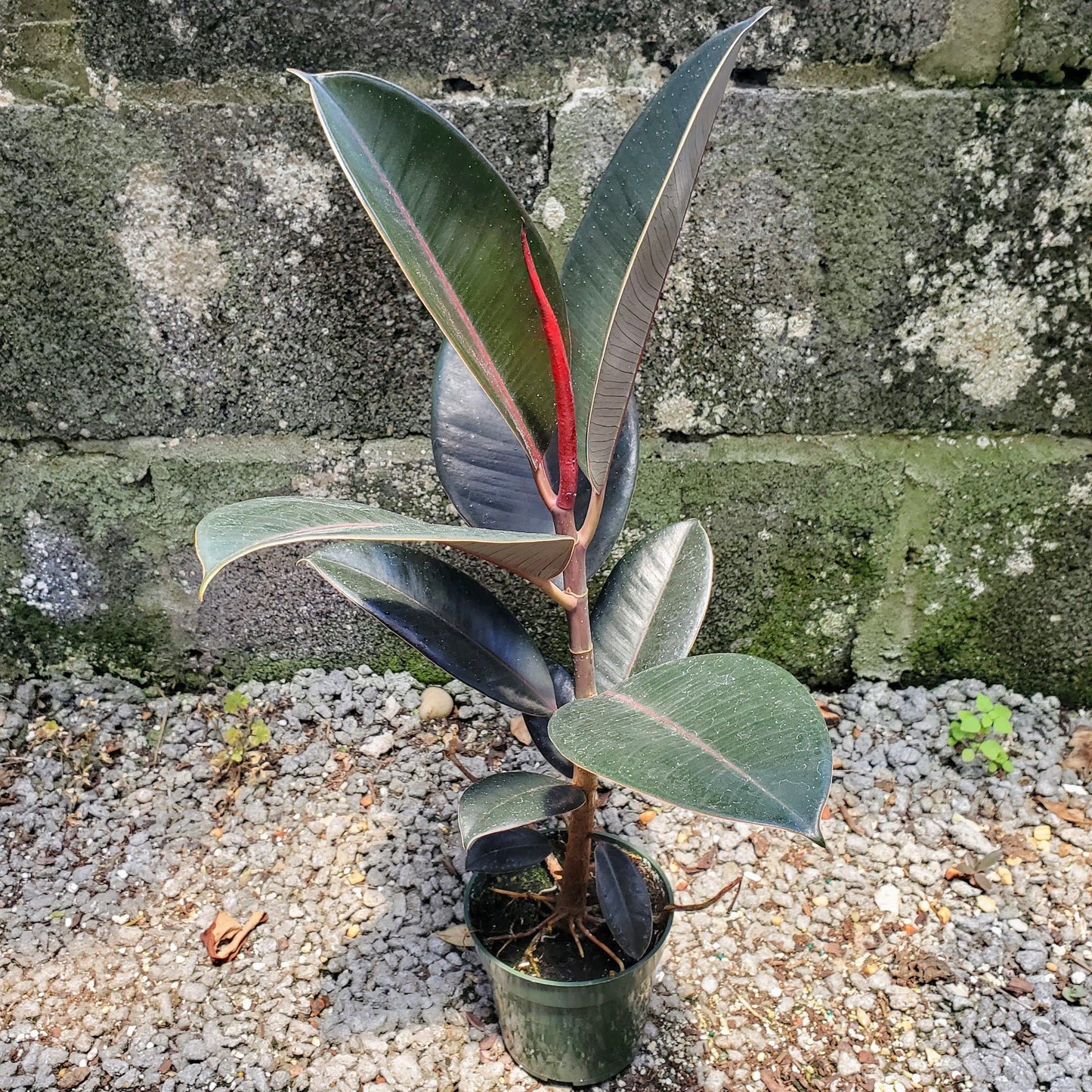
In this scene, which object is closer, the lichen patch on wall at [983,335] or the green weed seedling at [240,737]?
the lichen patch on wall at [983,335]

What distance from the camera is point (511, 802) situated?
0.88m

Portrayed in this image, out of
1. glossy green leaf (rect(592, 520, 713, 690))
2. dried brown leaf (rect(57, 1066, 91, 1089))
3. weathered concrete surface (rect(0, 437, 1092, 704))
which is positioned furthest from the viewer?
weathered concrete surface (rect(0, 437, 1092, 704))

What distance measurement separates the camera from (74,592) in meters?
1.52

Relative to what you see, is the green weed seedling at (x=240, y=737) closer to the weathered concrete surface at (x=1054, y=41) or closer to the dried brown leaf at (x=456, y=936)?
the dried brown leaf at (x=456, y=936)

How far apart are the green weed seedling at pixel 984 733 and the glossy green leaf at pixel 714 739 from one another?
892 millimetres

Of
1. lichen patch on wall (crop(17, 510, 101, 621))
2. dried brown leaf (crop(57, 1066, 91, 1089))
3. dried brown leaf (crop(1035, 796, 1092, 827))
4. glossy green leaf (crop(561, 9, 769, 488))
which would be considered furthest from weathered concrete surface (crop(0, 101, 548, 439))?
dried brown leaf (crop(1035, 796, 1092, 827))

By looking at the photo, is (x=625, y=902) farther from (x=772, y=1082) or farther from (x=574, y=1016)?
(x=772, y=1082)

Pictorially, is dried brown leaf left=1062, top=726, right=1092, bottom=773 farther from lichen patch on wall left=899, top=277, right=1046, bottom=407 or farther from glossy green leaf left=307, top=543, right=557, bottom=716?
glossy green leaf left=307, top=543, right=557, bottom=716

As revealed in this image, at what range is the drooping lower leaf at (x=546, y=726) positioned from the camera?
3.26 feet

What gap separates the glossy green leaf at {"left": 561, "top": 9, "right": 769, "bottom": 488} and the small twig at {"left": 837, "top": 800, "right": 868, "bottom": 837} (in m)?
0.87

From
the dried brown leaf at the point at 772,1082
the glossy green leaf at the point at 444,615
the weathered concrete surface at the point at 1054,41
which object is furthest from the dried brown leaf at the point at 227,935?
the weathered concrete surface at the point at 1054,41

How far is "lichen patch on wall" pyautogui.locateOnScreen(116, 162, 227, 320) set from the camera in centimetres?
128

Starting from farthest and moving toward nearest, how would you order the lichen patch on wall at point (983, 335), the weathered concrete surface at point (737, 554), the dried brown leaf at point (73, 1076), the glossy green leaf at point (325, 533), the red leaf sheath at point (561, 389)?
the weathered concrete surface at point (737, 554)
the lichen patch on wall at point (983, 335)
the dried brown leaf at point (73, 1076)
the red leaf sheath at point (561, 389)
the glossy green leaf at point (325, 533)

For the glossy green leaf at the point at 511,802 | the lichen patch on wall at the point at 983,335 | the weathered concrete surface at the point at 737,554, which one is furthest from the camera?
the weathered concrete surface at the point at 737,554
